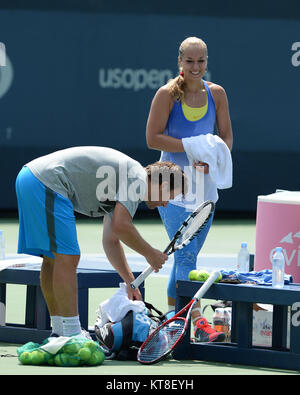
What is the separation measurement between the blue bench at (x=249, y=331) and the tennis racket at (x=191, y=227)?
21cm

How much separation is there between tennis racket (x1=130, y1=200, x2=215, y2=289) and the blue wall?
8765mm

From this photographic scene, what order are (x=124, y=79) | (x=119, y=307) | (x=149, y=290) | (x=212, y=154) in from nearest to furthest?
(x=119, y=307)
(x=212, y=154)
(x=149, y=290)
(x=124, y=79)

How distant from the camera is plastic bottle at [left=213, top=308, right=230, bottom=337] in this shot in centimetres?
667

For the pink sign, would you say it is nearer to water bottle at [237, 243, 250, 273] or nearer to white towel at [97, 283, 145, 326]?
water bottle at [237, 243, 250, 273]

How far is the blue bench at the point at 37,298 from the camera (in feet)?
20.9

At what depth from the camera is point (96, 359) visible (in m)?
5.63

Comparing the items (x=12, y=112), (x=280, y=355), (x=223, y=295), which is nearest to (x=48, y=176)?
(x=223, y=295)

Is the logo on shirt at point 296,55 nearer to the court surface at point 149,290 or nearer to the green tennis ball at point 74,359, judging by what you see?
the court surface at point 149,290

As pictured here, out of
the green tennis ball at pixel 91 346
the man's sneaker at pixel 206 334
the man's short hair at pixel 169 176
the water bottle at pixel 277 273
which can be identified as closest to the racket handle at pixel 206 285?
the water bottle at pixel 277 273

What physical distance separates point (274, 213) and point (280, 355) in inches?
53.7

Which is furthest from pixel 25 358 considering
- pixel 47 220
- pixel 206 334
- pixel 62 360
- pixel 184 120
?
pixel 184 120

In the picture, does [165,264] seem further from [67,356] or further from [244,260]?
[67,356]

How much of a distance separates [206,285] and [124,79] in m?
9.21
